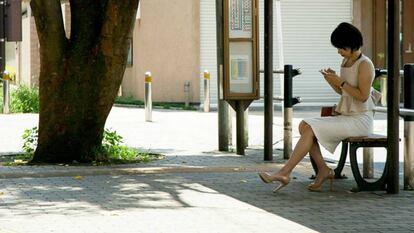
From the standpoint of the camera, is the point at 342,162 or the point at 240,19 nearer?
the point at 342,162

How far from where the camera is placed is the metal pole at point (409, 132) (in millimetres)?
10133

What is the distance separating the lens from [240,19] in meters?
14.2

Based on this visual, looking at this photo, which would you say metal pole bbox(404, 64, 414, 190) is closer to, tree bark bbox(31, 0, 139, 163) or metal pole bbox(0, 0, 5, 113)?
tree bark bbox(31, 0, 139, 163)

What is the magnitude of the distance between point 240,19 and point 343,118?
4.04 meters

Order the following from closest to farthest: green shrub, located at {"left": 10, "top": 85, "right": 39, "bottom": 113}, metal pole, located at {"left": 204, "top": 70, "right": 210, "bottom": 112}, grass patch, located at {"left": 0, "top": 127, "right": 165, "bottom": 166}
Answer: grass patch, located at {"left": 0, "top": 127, "right": 165, "bottom": 166}, green shrub, located at {"left": 10, "top": 85, "right": 39, "bottom": 113}, metal pole, located at {"left": 204, "top": 70, "right": 210, "bottom": 112}

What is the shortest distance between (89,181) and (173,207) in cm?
215

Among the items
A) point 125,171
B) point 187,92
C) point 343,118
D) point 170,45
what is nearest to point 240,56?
point 125,171

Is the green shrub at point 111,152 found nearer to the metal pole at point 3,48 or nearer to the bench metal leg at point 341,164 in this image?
the bench metal leg at point 341,164

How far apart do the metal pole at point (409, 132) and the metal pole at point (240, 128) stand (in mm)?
4059

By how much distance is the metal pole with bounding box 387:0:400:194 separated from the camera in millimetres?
10023

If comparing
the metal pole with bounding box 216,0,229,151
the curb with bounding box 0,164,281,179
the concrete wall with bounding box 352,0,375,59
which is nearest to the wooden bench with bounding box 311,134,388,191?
the curb with bounding box 0,164,281,179

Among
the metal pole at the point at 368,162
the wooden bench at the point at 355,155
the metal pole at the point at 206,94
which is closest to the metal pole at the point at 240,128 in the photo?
the metal pole at the point at 368,162

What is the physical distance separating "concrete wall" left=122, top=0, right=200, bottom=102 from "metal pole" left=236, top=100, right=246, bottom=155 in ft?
51.5

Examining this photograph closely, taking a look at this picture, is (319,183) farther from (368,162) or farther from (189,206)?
(189,206)
